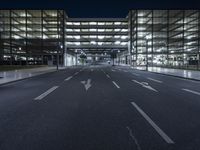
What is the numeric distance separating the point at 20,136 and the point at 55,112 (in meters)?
2.57

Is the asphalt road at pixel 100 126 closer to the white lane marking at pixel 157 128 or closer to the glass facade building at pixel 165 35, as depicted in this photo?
the white lane marking at pixel 157 128

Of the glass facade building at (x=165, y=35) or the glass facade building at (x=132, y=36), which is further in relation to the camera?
the glass facade building at (x=165, y=35)

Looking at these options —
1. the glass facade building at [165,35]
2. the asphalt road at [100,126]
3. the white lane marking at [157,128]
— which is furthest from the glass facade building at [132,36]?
the white lane marking at [157,128]

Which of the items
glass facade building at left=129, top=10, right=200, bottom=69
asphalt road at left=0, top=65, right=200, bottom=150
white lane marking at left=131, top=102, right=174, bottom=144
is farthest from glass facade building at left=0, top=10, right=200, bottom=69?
white lane marking at left=131, top=102, right=174, bottom=144

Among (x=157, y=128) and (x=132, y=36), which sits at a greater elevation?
(x=132, y=36)

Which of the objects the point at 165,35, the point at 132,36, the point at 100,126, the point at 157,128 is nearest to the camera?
the point at 157,128

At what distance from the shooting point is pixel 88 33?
104 metres

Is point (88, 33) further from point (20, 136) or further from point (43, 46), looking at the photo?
point (20, 136)

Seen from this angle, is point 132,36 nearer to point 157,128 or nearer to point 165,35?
point 165,35

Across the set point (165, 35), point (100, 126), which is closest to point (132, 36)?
point (165, 35)

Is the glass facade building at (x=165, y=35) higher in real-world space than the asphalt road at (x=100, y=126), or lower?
higher

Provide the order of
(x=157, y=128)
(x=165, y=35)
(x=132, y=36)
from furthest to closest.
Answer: (x=132, y=36) → (x=165, y=35) → (x=157, y=128)

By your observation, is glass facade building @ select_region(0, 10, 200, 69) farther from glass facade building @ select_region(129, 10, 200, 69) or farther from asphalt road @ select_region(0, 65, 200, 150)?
asphalt road @ select_region(0, 65, 200, 150)

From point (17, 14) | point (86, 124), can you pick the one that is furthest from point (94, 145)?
point (17, 14)
